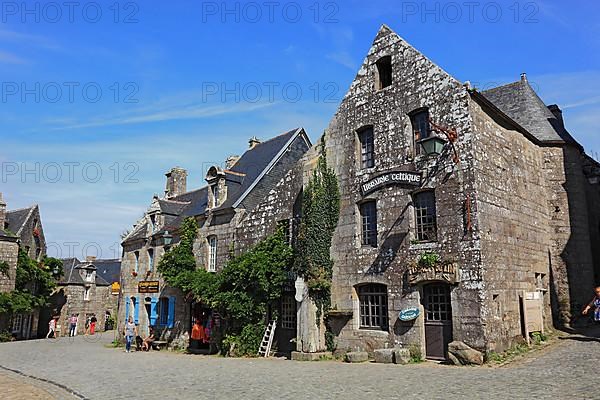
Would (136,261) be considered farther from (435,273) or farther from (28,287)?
(435,273)

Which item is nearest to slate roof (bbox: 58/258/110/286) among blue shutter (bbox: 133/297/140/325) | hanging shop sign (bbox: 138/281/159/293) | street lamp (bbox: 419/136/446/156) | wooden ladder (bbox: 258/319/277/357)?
blue shutter (bbox: 133/297/140/325)

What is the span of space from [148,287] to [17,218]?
49.5 ft

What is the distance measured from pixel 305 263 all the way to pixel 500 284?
5512mm

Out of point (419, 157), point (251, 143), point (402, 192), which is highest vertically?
point (251, 143)

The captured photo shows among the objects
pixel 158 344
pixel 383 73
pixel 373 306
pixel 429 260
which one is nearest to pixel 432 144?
pixel 429 260

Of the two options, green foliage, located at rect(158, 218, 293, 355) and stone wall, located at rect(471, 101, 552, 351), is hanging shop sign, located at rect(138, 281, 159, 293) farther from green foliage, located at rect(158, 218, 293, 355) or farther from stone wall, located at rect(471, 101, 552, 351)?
stone wall, located at rect(471, 101, 552, 351)

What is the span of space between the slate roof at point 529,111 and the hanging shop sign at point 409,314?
793 cm

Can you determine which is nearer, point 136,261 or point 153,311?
point 153,311

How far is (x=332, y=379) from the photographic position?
10.1 meters

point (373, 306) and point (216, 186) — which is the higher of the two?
point (216, 186)

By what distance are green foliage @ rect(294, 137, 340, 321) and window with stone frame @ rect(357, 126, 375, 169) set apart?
1.12m

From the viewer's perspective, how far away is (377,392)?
329 inches

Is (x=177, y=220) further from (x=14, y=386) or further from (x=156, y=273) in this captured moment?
(x=14, y=386)

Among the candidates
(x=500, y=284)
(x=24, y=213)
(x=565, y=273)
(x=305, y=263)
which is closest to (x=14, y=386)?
(x=305, y=263)
